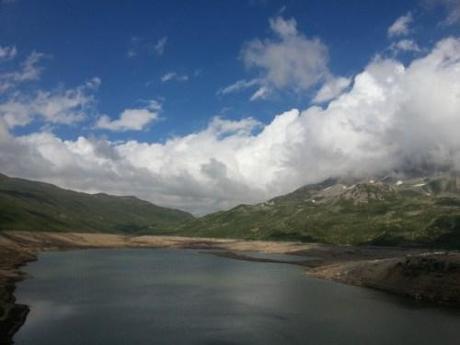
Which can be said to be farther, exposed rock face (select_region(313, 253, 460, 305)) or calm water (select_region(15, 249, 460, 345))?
exposed rock face (select_region(313, 253, 460, 305))

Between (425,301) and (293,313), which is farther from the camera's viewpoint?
(425,301)

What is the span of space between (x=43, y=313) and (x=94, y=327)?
47.4ft

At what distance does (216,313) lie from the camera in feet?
306

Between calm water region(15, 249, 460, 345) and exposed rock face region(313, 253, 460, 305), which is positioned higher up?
exposed rock face region(313, 253, 460, 305)

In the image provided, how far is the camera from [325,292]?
410ft

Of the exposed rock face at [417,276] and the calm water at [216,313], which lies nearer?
the calm water at [216,313]

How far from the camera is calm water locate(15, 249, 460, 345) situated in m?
74.2

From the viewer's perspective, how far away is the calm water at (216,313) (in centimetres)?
7419

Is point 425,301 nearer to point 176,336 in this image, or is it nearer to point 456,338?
point 456,338

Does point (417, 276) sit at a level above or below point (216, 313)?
above

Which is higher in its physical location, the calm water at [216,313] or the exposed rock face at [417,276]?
the exposed rock face at [417,276]

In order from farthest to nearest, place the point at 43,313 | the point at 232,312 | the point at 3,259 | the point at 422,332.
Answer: the point at 3,259 < the point at 232,312 < the point at 43,313 < the point at 422,332

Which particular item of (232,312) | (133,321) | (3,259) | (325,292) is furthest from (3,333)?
(3,259)

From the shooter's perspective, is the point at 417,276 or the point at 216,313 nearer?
the point at 216,313
